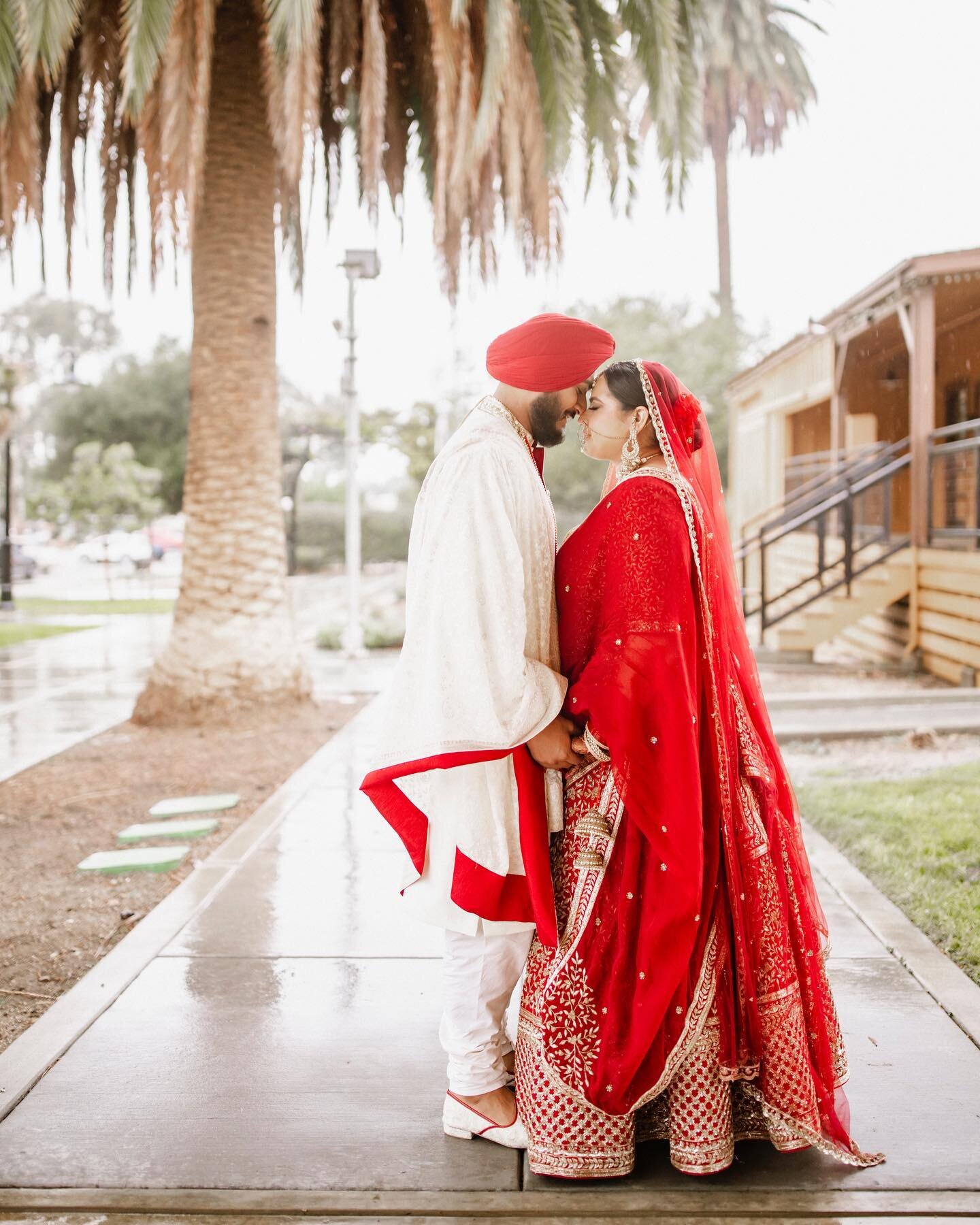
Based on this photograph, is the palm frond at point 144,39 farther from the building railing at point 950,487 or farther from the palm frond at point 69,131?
the building railing at point 950,487

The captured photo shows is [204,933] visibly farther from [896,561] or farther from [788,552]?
[788,552]

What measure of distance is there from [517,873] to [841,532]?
13800 millimetres

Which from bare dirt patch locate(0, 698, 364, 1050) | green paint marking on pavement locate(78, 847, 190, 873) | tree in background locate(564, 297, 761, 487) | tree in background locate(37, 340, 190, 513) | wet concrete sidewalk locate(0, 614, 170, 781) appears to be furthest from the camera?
tree in background locate(37, 340, 190, 513)

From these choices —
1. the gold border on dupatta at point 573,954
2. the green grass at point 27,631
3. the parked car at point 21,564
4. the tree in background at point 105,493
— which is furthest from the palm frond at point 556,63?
the parked car at point 21,564

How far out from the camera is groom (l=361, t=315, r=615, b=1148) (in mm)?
2703

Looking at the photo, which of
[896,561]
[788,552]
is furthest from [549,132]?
[788,552]

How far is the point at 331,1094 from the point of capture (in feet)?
9.98

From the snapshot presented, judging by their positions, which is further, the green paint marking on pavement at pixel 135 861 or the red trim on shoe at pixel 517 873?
the green paint marking on pavement at pixel 135 861

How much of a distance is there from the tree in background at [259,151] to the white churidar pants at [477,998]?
5937 mm

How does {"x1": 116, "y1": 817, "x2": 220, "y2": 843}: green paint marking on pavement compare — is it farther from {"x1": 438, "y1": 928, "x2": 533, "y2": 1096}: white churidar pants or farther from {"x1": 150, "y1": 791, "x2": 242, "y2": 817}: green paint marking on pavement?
{"x1": 438, "y1": 928, "x2": 533, "y2": 1096}: white churidar pants

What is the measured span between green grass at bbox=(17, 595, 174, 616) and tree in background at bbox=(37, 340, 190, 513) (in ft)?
32.2

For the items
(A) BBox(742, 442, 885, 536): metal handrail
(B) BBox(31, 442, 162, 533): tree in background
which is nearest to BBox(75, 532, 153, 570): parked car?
(B) BBox(31, 442, 162, 533): tree in background

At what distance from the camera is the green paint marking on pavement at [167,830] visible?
577 cm

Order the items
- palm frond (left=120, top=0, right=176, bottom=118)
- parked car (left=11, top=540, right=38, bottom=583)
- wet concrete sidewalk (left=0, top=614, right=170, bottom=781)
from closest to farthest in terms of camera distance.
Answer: palm frond (left=120, top=0, right=176, bottom=118) < wet concrete sidewalk (left=0, top=614, right=170, bottom=781) < parked car (left=11, top=540, right=38, bottom=583)
